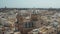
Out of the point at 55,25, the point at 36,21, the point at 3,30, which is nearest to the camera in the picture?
the point at 3,30

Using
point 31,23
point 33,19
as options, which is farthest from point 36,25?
point 33,19

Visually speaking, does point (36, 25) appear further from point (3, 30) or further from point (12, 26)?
point (3, 30)

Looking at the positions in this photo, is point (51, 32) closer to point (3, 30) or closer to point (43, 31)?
point (43, 31)

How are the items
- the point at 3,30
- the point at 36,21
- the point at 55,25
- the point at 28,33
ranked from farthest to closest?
the point at 36,21, the point at 55,25, the point at 28,33, the point at 3,30

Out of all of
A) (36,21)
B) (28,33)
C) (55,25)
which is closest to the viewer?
(28,33)

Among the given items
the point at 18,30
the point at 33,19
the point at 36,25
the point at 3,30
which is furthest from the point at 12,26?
the point at 33,19

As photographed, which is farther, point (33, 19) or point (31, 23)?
point (33, 19)

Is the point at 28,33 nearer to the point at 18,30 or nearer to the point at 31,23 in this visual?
the point at 18,30

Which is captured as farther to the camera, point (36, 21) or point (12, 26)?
point (36, 21)

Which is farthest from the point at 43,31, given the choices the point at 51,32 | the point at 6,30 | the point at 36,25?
the point at 6,30
